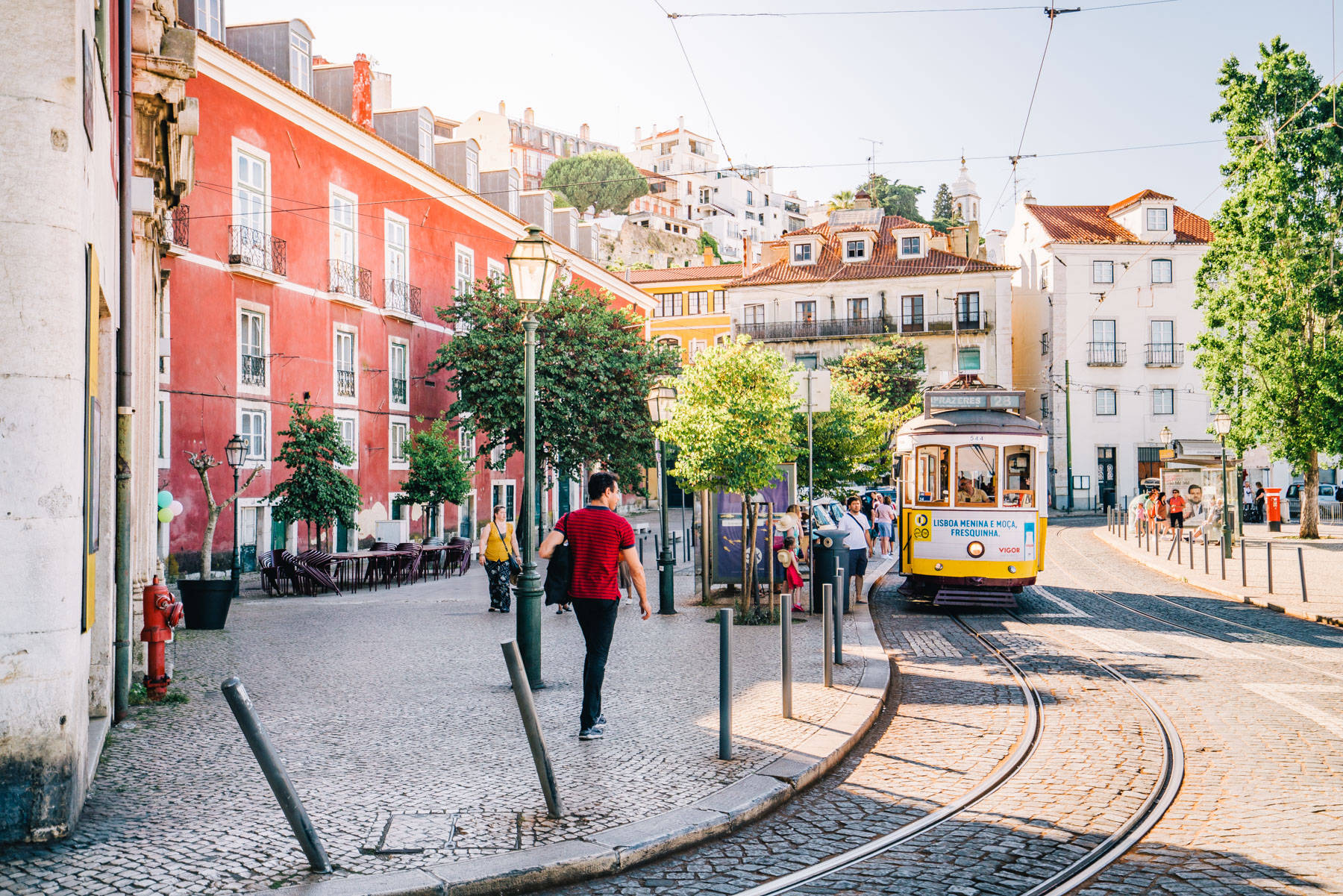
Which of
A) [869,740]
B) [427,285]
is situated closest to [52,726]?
[869,740]

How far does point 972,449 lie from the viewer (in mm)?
16484

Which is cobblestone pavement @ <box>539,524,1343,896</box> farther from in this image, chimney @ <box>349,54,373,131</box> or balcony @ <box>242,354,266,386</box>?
chimney @ <box>349,54,373,131</box>

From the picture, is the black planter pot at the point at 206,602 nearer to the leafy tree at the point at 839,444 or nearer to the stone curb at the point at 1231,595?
the leafy tree at the point at 839,444

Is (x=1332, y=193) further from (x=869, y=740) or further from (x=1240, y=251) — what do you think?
(x=869, y=740)

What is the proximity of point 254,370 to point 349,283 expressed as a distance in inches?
172

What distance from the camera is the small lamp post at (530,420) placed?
9531mm

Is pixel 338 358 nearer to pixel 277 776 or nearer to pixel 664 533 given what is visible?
pixel 664 533

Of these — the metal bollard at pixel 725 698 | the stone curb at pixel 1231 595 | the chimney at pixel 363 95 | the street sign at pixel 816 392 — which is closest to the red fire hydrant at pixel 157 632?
the metal bollard at pixel 725 698

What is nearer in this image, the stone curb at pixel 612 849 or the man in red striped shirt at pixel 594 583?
the stone curb at pixel 612 849

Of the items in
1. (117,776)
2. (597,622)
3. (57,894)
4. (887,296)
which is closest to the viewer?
(57,894)

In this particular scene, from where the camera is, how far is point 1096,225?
186ft

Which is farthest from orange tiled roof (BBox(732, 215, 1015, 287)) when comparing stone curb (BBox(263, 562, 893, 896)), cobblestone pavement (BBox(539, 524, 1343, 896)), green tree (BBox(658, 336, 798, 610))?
stone curb (BBox(263, 562, 893, 896))

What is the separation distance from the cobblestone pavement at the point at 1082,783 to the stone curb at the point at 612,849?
8cm

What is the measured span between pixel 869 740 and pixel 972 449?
9.25 meters
